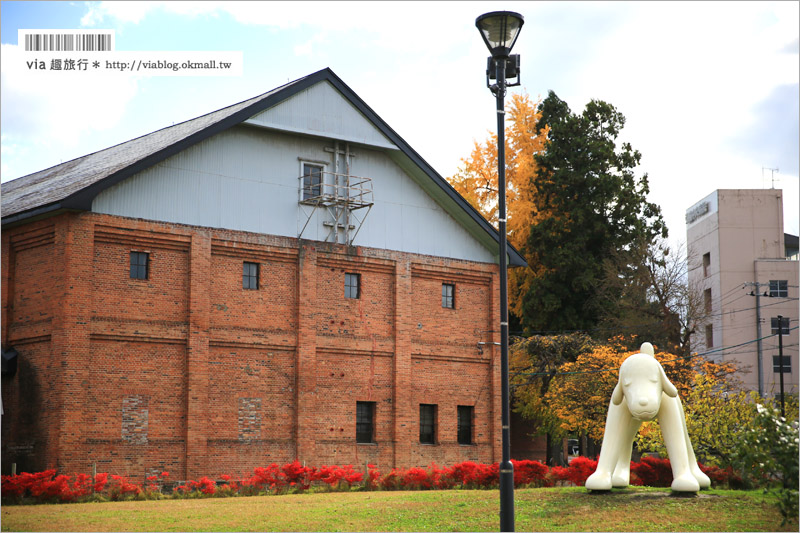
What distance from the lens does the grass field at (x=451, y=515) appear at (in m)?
16.3

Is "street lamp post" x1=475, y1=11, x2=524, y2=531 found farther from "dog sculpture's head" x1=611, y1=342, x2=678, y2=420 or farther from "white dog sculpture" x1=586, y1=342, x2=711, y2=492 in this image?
"white dog sculpture" x1=586, y1=342, x2=711, y2=492

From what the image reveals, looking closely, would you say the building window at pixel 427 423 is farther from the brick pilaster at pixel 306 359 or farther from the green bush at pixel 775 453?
the green bush at pixel 775 453

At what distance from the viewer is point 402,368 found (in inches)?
1291

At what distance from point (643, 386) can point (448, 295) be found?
16955mm

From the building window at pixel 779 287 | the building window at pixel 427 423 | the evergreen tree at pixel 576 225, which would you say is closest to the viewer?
the building window at pixel 427 423

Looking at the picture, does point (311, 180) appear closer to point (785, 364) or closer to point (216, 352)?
point (216, 352)

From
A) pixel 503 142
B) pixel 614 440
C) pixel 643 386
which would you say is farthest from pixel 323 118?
pixel 503 142

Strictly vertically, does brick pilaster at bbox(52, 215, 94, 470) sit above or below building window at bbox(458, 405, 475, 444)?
above

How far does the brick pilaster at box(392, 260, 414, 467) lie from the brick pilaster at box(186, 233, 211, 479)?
7.23 metres

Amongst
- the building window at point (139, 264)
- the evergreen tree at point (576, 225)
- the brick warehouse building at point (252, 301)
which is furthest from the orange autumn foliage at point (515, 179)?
the building window at point (139, 264)

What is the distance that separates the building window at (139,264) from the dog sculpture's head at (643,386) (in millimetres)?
15449

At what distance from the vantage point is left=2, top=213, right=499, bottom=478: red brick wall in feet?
86.1

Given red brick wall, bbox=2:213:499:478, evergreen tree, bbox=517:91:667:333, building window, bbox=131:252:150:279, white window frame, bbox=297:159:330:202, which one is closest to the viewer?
red brick wall, bbox=2:213:499:478

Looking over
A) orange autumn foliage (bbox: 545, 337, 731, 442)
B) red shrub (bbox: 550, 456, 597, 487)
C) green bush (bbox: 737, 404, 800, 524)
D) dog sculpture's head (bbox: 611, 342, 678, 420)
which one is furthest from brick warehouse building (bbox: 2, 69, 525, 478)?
green bush (bbox: 737, 404, 800, 524)
